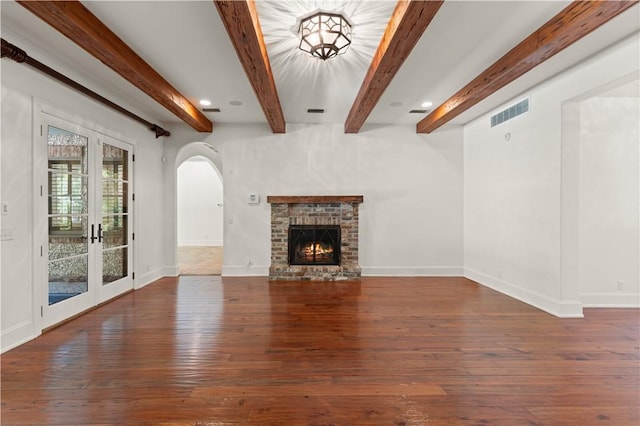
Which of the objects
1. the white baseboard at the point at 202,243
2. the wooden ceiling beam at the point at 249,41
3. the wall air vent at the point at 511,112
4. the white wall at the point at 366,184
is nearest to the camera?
the wooden ceiling beam at the point at 249,41

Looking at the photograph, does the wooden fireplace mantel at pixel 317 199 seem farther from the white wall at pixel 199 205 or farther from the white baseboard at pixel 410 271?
the white wall at pixel 199 205

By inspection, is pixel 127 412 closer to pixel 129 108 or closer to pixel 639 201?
pixel 129 108

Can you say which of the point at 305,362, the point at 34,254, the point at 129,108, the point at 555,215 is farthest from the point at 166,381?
the point at 555,215

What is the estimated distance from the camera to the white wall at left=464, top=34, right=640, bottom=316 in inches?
125

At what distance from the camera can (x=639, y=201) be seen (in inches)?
143

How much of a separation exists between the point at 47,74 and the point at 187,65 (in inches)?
52.3

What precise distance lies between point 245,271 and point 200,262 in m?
2.09

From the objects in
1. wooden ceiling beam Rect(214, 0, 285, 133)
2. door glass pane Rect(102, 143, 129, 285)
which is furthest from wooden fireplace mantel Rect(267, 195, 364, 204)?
door glass pane Rect(102, 143, 129, 285)

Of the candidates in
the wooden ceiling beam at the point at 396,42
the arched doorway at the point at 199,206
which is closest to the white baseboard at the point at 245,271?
the wooden ceiling beam at the point at 396,42

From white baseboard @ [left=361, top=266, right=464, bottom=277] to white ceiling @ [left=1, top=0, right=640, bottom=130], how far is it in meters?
2.93

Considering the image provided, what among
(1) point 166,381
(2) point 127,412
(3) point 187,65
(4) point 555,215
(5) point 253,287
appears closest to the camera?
(2) point 127,412

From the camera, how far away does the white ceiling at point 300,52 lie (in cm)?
230

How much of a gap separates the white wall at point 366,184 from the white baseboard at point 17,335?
2.68 meters

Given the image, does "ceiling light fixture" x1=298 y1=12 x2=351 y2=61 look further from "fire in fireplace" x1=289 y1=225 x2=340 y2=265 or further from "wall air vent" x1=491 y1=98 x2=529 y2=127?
"fire in fireplace" x1=289 y1=225 x2=340 y2=265
